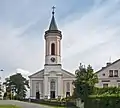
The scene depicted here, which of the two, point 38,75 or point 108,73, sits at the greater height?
point 38,75

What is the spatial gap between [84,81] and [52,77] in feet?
154

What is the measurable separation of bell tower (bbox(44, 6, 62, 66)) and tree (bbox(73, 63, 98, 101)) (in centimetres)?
4238

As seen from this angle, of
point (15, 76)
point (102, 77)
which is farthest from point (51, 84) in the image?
point (15, 76)

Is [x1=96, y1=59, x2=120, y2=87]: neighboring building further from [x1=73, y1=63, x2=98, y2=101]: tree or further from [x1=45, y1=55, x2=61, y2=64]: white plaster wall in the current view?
[x1=45, y1=55, x2=61, y2=64]: white plaster wall

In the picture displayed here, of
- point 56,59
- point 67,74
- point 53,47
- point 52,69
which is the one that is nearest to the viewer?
point 53,47

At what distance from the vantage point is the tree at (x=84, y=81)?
217 feet

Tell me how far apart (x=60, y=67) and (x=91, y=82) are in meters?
49.5

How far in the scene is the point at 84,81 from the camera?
70.1 meters

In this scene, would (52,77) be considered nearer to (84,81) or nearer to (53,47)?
(53,47)

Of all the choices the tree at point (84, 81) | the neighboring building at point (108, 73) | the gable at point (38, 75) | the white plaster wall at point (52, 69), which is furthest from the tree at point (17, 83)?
the tree at point (84, 81)

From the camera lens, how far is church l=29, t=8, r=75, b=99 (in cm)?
11550

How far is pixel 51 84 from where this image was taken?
116062 millimetres

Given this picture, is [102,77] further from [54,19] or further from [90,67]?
[54,19]

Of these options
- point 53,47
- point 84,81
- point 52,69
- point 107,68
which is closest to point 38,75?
point 52,69
